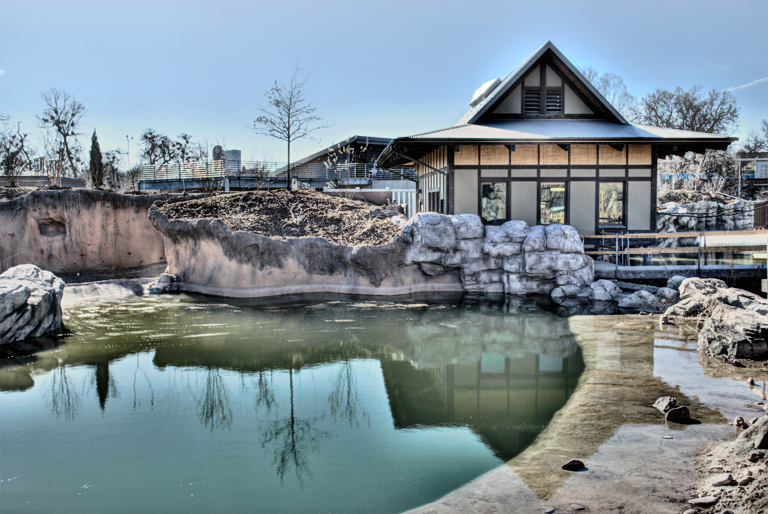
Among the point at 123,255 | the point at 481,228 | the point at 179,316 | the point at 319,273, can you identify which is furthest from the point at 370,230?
the point at 123,255

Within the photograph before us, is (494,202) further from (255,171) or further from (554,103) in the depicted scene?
(255,171)

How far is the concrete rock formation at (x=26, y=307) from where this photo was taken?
36.0 feet

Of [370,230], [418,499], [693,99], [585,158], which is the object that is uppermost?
[693,99]

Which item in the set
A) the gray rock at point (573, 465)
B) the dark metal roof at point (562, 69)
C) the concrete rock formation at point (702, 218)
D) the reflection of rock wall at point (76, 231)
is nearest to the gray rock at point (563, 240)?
the dark metal roof at point (562, 69)

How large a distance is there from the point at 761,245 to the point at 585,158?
5.62 meters

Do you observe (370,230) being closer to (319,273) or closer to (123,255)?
(319,273)

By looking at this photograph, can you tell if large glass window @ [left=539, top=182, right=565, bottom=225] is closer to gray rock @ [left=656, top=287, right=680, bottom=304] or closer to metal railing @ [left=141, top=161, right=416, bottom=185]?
gray rock @ [left=656, top=287, right=680, bottom=304]

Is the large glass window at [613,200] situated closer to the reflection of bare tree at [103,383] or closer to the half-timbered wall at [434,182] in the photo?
the half-timbered wall at [434,182]

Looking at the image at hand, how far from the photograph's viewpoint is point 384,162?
2445 cm

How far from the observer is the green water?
5336 mm

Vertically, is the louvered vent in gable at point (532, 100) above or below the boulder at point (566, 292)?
above

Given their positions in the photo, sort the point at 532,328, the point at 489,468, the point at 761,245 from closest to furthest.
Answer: the point at 489,468 → the point at 532,328 → the point at 761,245

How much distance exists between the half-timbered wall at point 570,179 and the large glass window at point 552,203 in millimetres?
94

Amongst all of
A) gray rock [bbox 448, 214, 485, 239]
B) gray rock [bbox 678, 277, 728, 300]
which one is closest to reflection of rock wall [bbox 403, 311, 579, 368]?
gray rock [bbox 448, 214, 485, 239]
